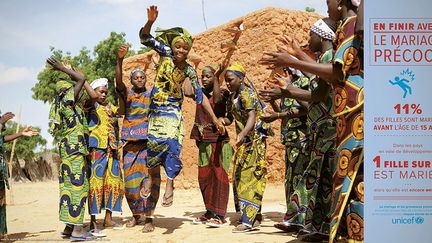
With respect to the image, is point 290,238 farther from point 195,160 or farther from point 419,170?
point 195,160

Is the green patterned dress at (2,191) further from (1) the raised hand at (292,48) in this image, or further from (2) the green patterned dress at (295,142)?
(1) the raised hand at (292,48)

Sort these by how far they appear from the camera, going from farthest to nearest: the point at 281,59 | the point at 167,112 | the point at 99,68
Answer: the point at 99,68
the point at 167,112
the point at 281,59

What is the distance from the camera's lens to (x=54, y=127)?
6.11 metres

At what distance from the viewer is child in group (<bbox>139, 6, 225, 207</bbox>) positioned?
20.8 feet

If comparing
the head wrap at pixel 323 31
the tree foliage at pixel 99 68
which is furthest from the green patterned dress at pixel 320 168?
the tree foliage at pixel 99 68

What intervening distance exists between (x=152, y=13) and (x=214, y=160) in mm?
2035

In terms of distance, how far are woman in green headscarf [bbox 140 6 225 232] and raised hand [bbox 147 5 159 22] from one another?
1.1 inches

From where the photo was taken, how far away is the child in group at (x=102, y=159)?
6.99 m

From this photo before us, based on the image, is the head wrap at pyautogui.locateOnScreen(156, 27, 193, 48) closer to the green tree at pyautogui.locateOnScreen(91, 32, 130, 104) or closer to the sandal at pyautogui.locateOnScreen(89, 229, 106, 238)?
the sandal at pyautogui.locateOnScreen(89, 229, 106, 238)

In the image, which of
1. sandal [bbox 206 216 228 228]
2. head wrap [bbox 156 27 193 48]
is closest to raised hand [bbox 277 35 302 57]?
head wrap [bbox 156 27 193 48]

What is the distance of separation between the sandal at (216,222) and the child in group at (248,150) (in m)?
0.32

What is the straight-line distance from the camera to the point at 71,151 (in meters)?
6.02

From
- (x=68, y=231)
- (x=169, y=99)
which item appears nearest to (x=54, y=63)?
(x=169, y=99)

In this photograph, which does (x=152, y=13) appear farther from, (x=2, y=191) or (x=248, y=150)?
(x=2, y=191)
